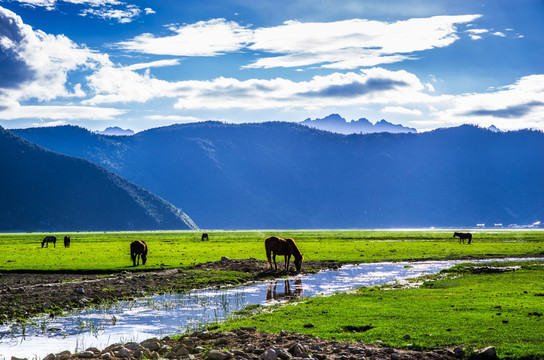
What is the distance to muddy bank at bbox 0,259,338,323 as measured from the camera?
2892 cm

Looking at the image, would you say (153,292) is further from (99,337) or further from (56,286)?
(99,337)

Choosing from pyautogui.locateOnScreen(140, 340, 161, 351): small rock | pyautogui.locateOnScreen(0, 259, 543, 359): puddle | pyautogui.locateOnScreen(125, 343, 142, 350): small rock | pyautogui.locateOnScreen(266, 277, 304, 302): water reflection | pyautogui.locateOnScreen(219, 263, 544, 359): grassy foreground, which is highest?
pyautogui.locateOnScreen(125, 343, 142, 350): small rock

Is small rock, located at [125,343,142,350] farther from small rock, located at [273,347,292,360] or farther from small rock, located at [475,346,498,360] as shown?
small rock, located at [475,346,498,360]

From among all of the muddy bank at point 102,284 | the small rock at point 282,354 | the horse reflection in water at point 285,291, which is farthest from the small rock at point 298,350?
the muddy bank at point 102,284

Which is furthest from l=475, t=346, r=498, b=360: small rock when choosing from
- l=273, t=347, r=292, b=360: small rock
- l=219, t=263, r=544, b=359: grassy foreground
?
l=273, t=347, r=292, b=360: small rock

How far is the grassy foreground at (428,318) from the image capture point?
1859 centimetres

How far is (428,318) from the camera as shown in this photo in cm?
2241

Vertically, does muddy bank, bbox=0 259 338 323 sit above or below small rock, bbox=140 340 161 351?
below

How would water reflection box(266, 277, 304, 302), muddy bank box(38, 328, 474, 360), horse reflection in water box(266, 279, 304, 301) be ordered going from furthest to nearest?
horse reflection in water box(266, 279, 304, 301) → water reflection box(266, 277, 304, 302) → muddy bank box(38, 328, 474, 360)

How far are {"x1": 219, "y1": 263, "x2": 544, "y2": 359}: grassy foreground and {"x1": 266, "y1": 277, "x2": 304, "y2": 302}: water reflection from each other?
10.7 ft

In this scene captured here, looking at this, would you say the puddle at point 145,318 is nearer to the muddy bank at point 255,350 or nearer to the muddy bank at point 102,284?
the muddy bank at point 102,284

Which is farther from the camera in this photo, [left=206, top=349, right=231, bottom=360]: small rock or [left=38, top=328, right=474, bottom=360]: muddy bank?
[left=38, top=328, right=474, bottom=360]: muddy bank

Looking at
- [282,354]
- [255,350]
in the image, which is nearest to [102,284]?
[255,350]

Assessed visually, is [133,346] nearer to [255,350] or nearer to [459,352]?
[255,350]
